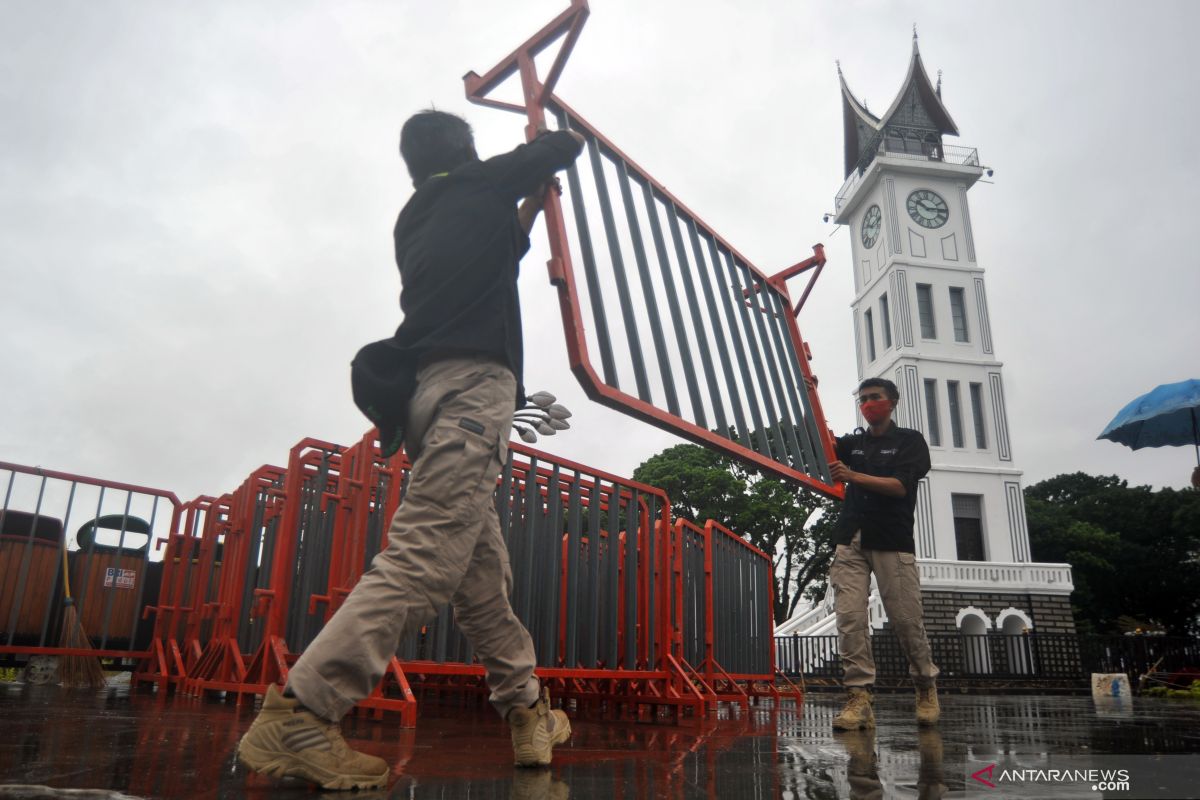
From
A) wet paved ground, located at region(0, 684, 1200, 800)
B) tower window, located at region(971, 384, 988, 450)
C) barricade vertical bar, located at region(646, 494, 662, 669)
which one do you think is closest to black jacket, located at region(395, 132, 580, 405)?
wet paved ground, located at region(0, 684, 1200, 800)

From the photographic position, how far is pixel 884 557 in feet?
14.0

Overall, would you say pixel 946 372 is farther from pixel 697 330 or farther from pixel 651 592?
pixel 697 330

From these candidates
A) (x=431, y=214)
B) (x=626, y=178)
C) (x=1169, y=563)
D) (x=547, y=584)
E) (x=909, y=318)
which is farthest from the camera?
(x=1169, y=563)

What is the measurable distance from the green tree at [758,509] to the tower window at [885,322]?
6583 mm

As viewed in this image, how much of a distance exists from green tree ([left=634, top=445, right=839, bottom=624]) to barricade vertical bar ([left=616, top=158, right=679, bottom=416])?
2632cm

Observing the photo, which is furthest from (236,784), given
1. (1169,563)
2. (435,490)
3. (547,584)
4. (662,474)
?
(1169,563)

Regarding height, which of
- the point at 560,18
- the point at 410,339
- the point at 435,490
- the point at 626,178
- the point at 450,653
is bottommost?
the point at 450,653

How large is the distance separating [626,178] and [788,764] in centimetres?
279

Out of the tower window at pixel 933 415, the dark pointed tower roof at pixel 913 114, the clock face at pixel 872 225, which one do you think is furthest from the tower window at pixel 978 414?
the dark pointed tower roof at pixel 913 114

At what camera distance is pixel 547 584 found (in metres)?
4.77

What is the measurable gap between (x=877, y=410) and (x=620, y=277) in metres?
1.72

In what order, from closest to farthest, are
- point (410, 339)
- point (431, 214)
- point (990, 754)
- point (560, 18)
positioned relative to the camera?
point (410, 339) → point (431, 214) → point (990, 754) → point (560, 18)

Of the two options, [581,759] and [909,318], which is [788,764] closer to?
[581,759]

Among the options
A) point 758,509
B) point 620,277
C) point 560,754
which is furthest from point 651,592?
point 758,509
